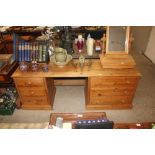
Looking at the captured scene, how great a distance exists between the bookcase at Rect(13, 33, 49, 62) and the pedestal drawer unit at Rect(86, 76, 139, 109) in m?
0.83

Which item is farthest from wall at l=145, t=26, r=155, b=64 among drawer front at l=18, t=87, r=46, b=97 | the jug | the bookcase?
drawer front at l=18, t=87, r=46, b=97

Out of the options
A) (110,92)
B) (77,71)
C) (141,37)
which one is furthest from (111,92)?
(141,37)

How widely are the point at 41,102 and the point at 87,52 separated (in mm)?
1096

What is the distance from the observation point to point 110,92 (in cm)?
275

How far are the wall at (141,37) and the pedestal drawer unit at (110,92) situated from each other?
10.1 feet

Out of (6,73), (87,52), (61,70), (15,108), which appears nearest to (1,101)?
(15,108)

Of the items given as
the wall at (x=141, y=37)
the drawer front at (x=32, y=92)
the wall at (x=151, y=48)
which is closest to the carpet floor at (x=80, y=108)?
the drawer front at (x=32, y=92)

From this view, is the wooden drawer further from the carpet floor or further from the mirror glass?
the mirror glass

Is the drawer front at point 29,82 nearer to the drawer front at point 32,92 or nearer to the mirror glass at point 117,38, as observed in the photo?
the drawer front at point 32,92

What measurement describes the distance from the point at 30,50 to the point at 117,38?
131cm

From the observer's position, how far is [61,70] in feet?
8.96

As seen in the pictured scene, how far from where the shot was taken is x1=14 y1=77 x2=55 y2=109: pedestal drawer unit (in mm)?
2672
